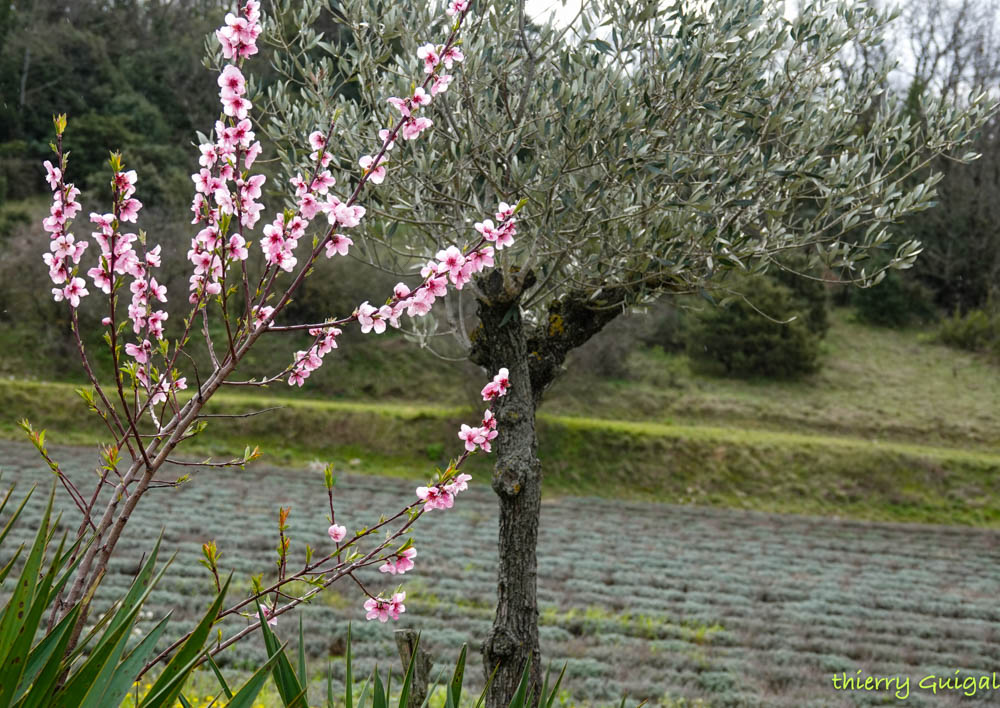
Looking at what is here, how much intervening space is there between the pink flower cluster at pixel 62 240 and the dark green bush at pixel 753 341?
2648 cm

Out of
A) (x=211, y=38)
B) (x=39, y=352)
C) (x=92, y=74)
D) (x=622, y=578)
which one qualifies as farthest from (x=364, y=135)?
(x=92, y=74)

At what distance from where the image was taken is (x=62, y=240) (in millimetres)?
3074

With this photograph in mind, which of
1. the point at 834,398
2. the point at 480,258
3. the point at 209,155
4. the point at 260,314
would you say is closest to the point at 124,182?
the point at 209,155

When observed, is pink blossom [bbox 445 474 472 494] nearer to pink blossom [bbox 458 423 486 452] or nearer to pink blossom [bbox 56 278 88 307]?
pink blossom [bbox 458 423 486 452]

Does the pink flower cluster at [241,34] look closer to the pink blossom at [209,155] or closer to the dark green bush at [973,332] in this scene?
the pink blossom at [209,155]

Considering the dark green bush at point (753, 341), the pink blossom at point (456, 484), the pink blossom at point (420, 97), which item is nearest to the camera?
the pink blossom at point (420, 97)

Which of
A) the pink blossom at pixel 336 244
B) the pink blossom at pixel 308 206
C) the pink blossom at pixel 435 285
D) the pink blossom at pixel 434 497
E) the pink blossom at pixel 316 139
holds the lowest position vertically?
the pink blossom at pixel 434 497

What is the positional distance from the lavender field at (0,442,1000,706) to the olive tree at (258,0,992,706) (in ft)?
13.1

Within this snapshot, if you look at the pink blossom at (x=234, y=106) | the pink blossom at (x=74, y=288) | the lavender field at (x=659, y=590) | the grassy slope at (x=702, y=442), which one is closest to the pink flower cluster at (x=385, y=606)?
the pink blossom at (x=74, y=288)

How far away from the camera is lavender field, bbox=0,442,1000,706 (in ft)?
26.1

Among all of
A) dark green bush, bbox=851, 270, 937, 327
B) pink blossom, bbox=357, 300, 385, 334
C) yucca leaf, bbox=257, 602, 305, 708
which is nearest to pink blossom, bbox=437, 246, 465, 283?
pink blossom, bbox=357, 300, 385, 334

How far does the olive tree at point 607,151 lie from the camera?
163 inches

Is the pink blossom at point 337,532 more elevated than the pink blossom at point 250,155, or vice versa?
the pink blossom at point 250,155

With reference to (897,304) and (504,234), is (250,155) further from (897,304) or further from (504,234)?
(897,304)
